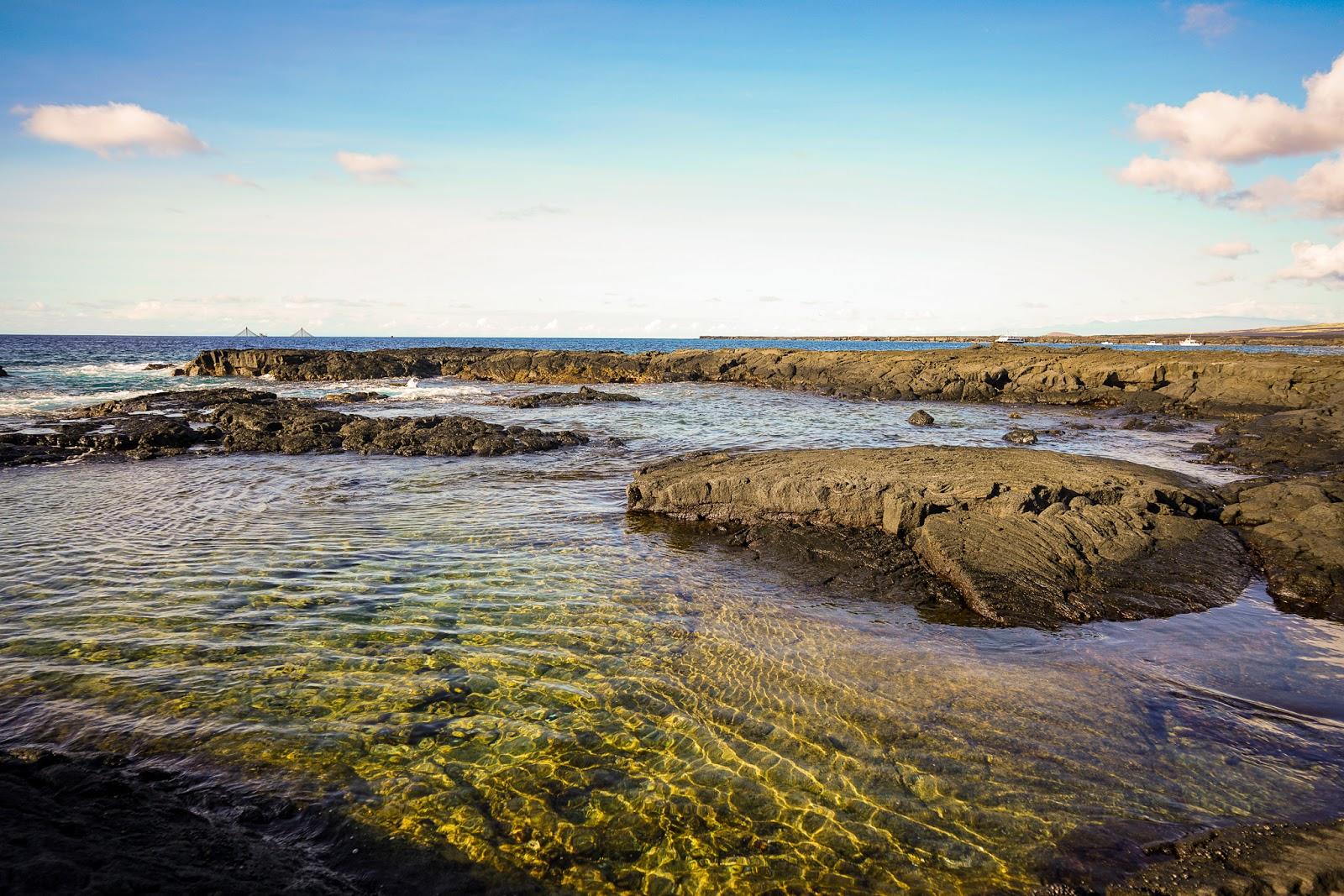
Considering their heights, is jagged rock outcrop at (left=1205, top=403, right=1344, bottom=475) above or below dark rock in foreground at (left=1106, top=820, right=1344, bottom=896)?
above

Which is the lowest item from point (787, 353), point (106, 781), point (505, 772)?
point (505, 772)

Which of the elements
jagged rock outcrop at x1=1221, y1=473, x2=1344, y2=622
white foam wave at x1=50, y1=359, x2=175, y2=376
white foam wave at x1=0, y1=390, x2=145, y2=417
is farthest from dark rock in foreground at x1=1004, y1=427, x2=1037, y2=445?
white foam wave at x1=50, y1=359, x2=175, y2=376

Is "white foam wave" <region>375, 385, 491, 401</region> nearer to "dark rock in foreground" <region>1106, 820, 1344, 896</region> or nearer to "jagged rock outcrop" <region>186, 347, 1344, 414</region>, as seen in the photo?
"jagged rock outcrop" <region>186, 347, 1344, 414</region>

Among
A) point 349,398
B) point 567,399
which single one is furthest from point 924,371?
point 349,398

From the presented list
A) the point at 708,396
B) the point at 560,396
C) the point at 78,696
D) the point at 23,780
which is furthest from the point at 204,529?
the point at 708,396

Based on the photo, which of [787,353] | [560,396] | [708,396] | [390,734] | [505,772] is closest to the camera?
[505,772]

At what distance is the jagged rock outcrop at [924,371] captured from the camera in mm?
34156

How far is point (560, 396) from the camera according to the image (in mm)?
39469

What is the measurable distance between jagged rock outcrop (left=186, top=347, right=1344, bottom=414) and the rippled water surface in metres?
29.3

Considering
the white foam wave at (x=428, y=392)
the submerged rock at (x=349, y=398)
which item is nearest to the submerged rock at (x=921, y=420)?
the white foam wave at (x=428, y=392)

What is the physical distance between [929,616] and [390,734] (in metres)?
6.88

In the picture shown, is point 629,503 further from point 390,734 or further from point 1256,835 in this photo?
point 1256,835

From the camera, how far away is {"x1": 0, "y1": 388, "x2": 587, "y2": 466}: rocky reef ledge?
21203 millimetres

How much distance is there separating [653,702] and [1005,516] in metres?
7.20
